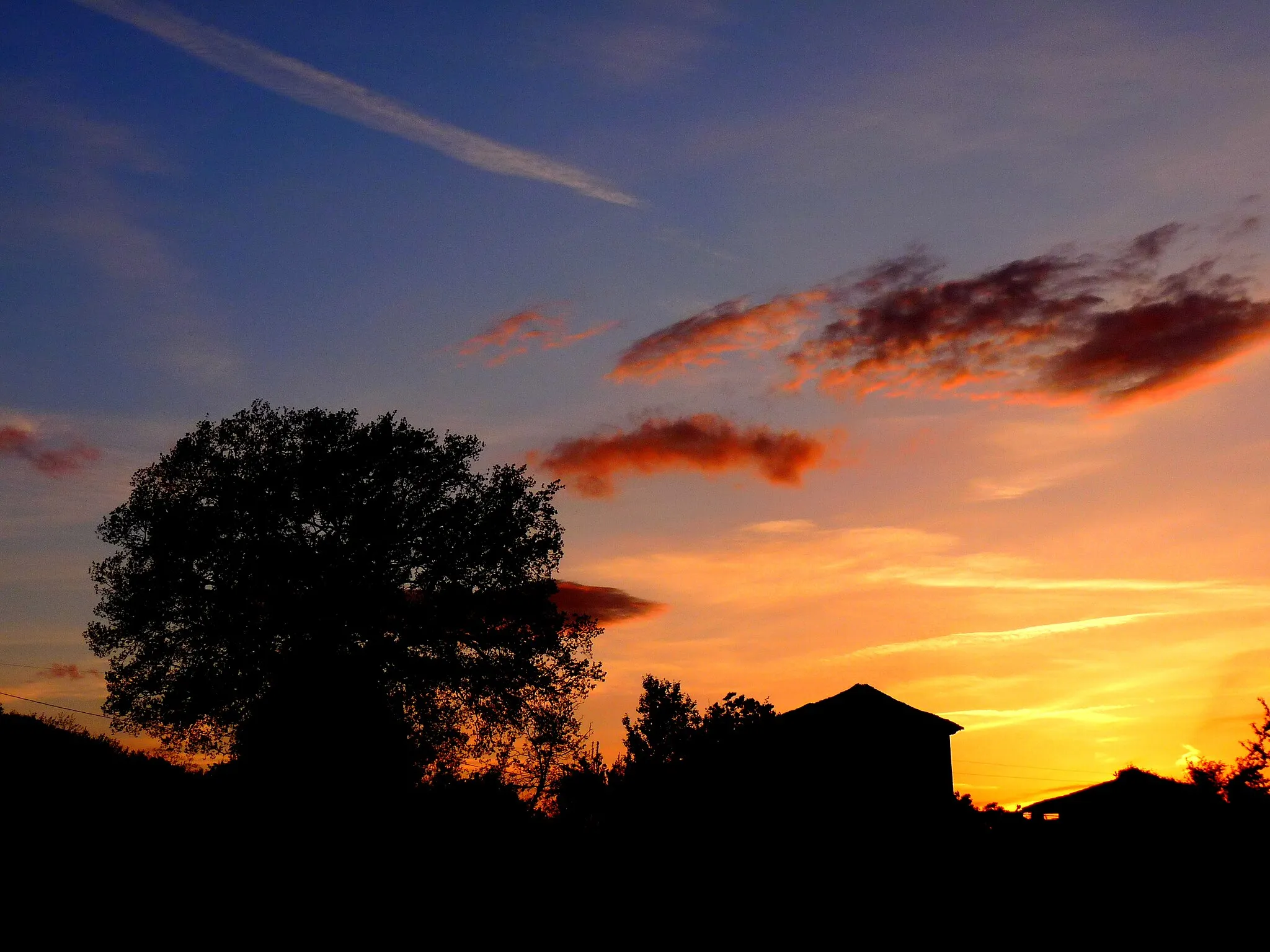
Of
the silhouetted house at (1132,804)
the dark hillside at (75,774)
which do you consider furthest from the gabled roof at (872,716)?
the dark hillside at (75,774)

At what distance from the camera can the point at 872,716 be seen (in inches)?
2136

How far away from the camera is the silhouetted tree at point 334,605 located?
118 feet

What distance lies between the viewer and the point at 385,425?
39000 mm

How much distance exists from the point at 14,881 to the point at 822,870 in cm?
2033

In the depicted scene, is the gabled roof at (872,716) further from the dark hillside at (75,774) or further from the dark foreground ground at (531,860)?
the dark hillside at (75,774)

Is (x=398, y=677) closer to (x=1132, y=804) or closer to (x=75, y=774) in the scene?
(x=75, y=774)

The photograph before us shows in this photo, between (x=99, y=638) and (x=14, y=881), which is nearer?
(x=14, y=881)

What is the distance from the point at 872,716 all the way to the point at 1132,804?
45.9 feet

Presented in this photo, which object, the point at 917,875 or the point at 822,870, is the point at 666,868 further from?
the point at 917,875

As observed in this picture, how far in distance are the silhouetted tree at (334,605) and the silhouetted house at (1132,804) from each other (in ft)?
100

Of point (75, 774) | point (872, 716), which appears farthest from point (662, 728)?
point (75, 774)

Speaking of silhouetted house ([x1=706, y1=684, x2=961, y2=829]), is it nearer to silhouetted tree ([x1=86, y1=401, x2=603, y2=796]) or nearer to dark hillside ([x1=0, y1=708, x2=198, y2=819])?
silhouetted tree ([x1=86, y1=401, x2=603, y2=796])

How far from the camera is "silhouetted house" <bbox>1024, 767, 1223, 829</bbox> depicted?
48.6 m

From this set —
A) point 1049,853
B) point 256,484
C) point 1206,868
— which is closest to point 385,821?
point 256,484
